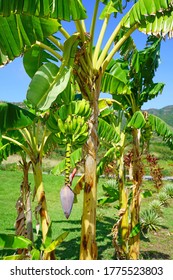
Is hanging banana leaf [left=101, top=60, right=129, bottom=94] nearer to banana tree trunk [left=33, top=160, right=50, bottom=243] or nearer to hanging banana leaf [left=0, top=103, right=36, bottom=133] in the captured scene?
banana tree trunk [left=33, top=160, right=50, bottom=243]

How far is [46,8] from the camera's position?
67.2 inches

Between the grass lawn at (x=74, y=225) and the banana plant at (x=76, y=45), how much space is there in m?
1.26

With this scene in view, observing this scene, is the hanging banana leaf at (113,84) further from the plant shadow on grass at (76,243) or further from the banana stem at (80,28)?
the plant shadow on grass at (76,243)

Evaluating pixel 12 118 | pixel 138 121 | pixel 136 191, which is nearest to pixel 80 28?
pixel 12 118

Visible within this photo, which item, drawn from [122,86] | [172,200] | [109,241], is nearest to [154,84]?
[122,86]

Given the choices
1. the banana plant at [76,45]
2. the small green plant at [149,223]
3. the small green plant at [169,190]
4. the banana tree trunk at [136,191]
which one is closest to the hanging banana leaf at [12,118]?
the banana plant at [76,45]

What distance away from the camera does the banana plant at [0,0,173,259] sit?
1795 millimetres

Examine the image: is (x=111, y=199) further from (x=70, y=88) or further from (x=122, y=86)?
(x=70, y=88)

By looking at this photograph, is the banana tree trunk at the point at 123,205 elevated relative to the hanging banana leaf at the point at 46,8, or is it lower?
lower

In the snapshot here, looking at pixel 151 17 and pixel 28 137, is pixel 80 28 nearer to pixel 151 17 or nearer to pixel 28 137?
pixel 151 17

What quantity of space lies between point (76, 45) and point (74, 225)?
457 centimetres

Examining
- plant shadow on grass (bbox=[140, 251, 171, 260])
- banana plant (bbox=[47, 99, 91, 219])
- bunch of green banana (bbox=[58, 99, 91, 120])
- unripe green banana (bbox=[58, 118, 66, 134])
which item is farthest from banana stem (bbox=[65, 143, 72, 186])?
plant shadow on grass (bbox=[140, 251, 171, 260])

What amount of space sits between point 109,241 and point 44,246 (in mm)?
2738

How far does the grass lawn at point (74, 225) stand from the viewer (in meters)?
4.44
